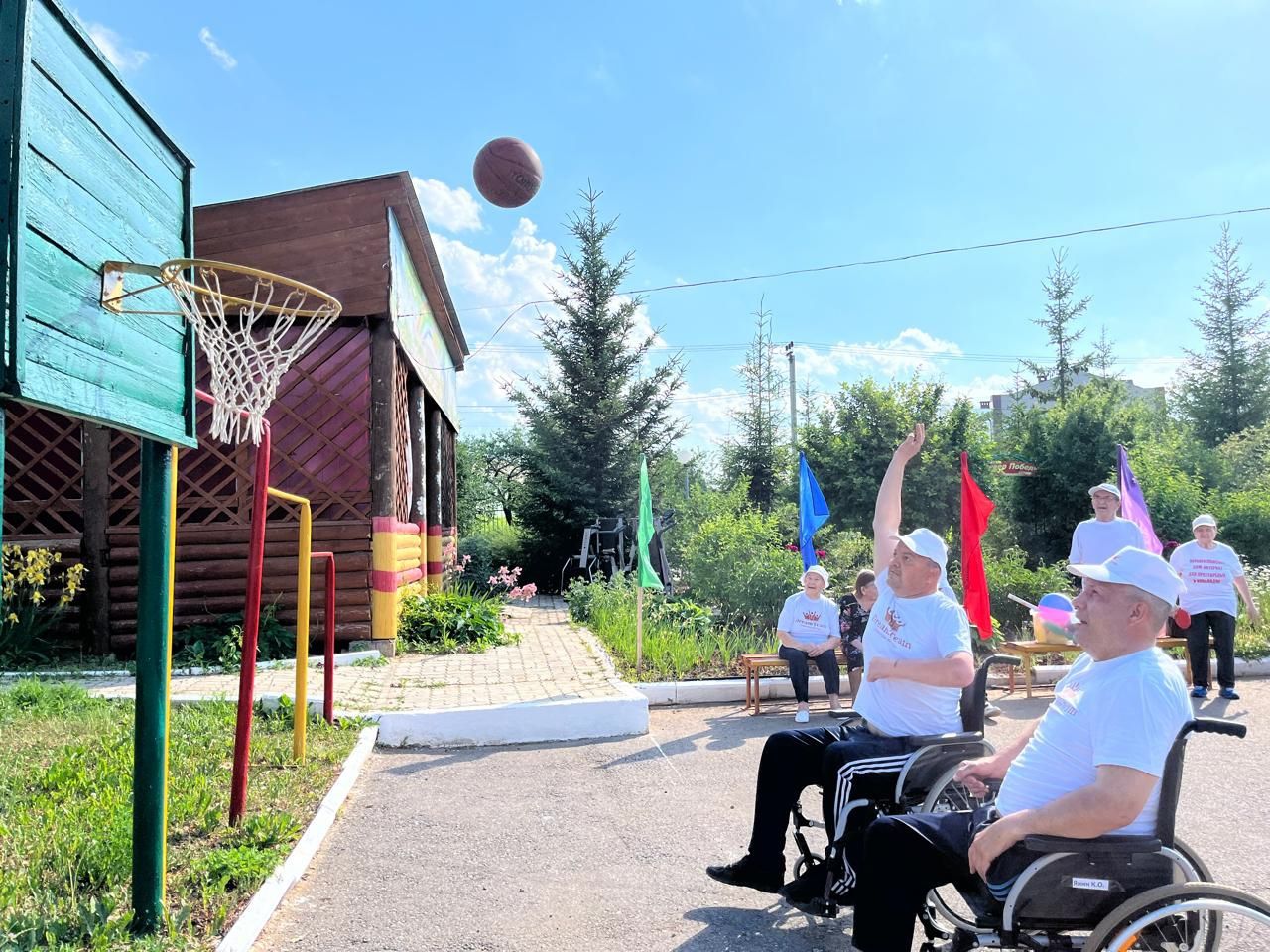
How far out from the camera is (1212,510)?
16.0 meters

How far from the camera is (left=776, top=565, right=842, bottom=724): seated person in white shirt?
7.45 metres

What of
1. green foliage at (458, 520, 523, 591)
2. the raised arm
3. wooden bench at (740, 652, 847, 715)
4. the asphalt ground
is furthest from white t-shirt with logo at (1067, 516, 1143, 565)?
green foliage at (458, 520, 523, 591)

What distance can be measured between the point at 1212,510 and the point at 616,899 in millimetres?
16369

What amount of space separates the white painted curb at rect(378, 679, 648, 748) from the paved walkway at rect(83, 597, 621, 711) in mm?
219

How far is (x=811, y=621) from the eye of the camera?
7.59 metres

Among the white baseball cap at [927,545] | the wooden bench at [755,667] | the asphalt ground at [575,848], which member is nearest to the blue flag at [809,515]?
the wooden bench at [755,667]

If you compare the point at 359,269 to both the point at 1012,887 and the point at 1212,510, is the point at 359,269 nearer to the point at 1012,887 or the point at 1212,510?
the point at 1012,887

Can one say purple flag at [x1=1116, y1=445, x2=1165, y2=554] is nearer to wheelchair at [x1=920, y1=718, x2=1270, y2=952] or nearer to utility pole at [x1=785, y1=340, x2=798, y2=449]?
wheelchair at [x1=920, y1=718, x2=1270, y2=952]

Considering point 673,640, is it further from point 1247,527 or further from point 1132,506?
point 1247,527

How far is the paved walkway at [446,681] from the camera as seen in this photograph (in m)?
7.20

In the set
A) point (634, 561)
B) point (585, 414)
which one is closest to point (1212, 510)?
point (634, 561)

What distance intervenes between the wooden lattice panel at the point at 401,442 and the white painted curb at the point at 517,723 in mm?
4127

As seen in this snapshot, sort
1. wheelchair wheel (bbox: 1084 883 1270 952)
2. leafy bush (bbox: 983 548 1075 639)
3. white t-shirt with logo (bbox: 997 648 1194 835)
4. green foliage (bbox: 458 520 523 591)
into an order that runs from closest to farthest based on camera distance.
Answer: wheelchair wheel (bbox: 1084 883 1270 952)
white t-shirt with logo (bbox: 997 648 1194 835)
leafy bush (bbox: 983 548 1075 639)
green foliage (bbox: 458 520 523 591)

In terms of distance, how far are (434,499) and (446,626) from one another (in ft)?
15.1
